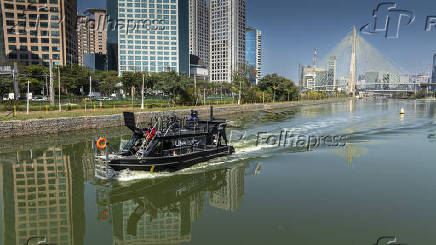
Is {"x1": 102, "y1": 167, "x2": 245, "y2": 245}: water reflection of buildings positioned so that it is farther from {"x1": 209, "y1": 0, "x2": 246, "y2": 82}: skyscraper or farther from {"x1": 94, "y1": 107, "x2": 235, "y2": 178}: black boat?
{"x1": 209, "y1": 0, "x2": 246, "y2": 82}: skyscraper

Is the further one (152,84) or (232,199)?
(152,84)

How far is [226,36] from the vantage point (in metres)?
160

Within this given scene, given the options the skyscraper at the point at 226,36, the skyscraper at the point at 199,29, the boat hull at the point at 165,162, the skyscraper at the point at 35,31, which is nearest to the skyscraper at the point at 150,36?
the skyscraper at the point at 35,31

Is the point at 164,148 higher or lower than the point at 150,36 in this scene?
lower

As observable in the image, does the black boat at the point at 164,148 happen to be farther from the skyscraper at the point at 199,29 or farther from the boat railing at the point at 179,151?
the skyscraper at the point at 199,29

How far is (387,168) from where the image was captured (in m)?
15.0

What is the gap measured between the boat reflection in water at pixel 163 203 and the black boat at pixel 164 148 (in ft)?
2.29

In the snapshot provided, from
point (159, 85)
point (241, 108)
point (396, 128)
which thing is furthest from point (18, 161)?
point (241, 108)

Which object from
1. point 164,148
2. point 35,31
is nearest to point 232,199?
point 164,148

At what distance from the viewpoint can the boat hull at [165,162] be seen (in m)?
12.3

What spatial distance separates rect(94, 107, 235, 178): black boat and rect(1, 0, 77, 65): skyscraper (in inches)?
2847

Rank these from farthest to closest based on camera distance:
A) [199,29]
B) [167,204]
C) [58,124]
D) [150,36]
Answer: [199,29] → [150,36] → [58,124] → [167,204]

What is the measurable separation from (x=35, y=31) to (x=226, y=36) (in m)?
98.9

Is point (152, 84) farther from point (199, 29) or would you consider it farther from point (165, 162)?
point (199, 29)
